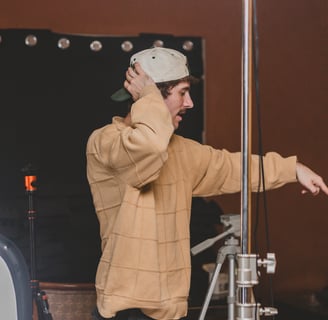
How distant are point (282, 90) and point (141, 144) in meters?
2.13

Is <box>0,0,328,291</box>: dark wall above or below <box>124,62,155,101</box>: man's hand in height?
above

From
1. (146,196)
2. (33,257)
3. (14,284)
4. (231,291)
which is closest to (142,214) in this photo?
(146,196)

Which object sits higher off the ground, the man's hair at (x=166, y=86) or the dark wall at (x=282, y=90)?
the dark wall at (x=282, y=90)

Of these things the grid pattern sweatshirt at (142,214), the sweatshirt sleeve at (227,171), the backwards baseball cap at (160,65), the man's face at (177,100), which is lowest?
the grid pattern sweatshirt at (142,214)

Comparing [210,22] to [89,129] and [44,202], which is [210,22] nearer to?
[89,129]

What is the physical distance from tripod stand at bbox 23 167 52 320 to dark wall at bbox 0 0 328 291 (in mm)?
927

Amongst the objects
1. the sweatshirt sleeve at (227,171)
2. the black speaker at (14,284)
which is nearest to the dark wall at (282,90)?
the sweatshirt sleeve at (227,171)

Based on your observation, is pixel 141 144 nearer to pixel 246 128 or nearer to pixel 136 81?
pixel 136 81

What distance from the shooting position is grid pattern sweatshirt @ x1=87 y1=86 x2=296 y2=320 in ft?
6.15

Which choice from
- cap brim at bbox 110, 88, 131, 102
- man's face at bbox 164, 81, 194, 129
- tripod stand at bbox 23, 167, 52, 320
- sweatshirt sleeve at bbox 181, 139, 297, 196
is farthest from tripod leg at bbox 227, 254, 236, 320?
tripod stand at bbox 23, 167, 52, 320

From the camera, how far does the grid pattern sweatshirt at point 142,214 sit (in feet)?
6.15

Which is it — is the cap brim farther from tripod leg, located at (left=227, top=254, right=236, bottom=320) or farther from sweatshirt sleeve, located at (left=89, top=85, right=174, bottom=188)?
tripod leg, located at (left=227, top=254, right=236, bottom=320)

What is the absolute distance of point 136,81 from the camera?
2006mm

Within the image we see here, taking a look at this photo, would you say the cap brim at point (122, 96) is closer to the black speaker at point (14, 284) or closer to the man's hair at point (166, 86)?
the man's hair at point (166, 86)
